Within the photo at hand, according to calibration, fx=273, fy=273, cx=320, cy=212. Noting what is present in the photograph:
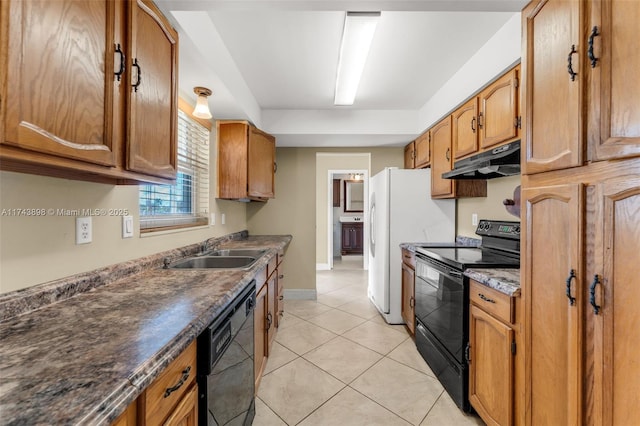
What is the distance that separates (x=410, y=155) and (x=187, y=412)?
350 centimetres

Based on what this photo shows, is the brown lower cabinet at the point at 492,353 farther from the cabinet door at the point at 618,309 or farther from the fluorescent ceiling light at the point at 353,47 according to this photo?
the fluorescent ceiling light at the point at 353,47

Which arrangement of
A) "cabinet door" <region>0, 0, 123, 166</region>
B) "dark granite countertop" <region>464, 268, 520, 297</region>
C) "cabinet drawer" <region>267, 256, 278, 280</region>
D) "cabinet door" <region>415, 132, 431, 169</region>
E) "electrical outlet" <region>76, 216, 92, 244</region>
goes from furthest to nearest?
"cabinet door" <region>415, 132, 431, 169</region>
"cabinet drawer" <region>267, 256, 278, 280</region>
"dark granite countertop" <region>464, 268, 520, 297</region>
"electrical outlet" <region>76, 216, 92, 244</region>
"cabinet door" <region>0, 0, 123, 166</region>

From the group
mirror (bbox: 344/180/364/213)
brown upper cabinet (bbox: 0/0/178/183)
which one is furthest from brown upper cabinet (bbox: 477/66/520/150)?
mirror (bbox: 344/180/364/213)

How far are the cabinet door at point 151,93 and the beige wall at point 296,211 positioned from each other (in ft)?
7.94

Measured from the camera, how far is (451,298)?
1.79 metres

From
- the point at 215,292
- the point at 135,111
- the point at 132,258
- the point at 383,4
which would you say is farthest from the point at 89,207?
the point at 383,4

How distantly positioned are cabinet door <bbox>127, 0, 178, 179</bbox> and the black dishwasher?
2.28 feet

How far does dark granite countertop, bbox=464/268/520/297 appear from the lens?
132 cm

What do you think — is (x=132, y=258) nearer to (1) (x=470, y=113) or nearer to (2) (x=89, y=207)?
(2) (x=89, y=207)

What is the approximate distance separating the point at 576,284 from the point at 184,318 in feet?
4.46

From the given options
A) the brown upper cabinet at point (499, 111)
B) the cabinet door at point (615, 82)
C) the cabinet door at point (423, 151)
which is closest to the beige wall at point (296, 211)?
the cabinet door at point (423, 151)

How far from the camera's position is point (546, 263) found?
3.72ft

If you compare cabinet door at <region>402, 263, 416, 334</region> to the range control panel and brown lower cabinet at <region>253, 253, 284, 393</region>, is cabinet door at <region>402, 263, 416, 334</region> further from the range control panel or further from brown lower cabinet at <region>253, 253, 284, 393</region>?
brown lower cabinet at <region>253, 253, 284, 393</region>

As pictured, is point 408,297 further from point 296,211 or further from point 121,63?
point 121,63
